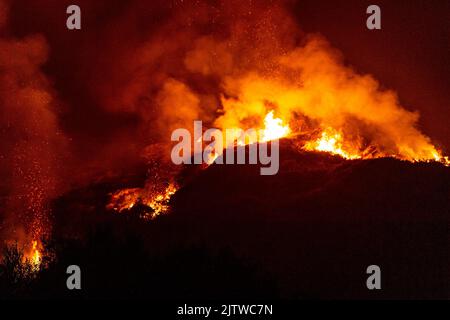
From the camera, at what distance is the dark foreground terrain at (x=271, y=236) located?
21766 millimetres

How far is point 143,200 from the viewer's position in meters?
40.8

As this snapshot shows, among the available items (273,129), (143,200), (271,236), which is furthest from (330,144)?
(143,200)

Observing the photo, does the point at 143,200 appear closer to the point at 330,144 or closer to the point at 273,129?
the point at 273,129

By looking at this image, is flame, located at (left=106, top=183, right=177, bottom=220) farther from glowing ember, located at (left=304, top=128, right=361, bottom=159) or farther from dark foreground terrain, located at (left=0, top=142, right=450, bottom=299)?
glowing ember, located at (left=304, top=128, right=361, bottom=159)

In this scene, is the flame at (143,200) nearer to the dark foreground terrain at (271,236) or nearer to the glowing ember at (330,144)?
the dark foreground terrain at (271,236)

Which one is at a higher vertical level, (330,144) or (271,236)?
(330,144)

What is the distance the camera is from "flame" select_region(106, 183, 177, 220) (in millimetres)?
38781

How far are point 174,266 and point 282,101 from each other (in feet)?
78.8

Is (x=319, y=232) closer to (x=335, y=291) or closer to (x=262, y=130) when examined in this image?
(x=335, y=291)

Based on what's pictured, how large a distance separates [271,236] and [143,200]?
10.7m

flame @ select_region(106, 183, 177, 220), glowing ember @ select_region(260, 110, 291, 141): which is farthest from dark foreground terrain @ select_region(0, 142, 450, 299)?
glowing ember @ select_region(260, 110, 291, 141)

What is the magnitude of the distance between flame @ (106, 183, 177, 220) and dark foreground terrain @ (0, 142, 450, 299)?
2.05ft

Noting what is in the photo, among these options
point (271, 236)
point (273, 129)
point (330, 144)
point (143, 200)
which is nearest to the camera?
point (271, 236)
